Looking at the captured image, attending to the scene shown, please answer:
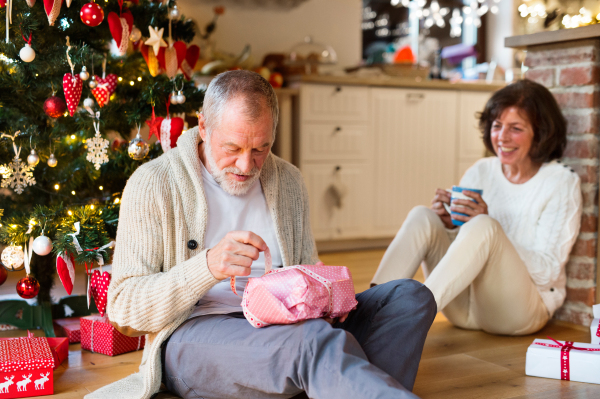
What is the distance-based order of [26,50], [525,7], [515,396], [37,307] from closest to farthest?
[515,396], [26,50], [37,307], [525,7]

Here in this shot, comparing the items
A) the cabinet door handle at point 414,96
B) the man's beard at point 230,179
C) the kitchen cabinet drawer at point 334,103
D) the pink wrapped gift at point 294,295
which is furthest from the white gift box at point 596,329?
the cabinet door handle at point 414,96

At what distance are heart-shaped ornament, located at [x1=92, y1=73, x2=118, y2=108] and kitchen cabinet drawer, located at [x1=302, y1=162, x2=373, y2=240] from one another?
70.4 inches

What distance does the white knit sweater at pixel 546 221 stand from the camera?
1.92m

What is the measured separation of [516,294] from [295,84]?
6.39 ft

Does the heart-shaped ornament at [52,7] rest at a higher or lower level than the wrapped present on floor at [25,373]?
higher

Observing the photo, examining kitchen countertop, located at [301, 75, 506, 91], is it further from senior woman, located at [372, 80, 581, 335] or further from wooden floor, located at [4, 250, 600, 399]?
wooden floor, located at [4, 250, 600, 399]

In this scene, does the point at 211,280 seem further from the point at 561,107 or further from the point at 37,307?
the point at 561,107

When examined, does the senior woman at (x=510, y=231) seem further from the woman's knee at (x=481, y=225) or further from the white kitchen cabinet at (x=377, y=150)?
the white kitchen cabinet at (x=377, y=150)

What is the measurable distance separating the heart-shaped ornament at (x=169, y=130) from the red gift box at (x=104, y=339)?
55 centimetres

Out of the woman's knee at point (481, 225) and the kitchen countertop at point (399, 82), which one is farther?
the kitchen countertop at point (399, 82)

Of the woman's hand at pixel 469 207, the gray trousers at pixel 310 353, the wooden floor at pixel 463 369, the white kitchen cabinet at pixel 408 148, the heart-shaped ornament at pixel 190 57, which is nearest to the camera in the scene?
the gray trousers at pixel 310 353

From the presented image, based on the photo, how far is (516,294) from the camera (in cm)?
183

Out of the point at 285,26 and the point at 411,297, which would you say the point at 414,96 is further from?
the point at 411,297

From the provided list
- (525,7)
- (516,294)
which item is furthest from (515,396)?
(525,7)
